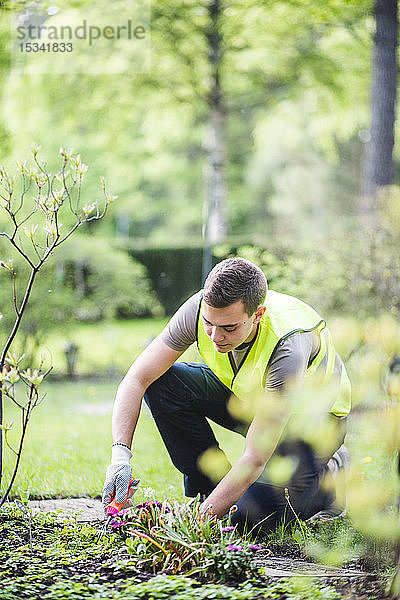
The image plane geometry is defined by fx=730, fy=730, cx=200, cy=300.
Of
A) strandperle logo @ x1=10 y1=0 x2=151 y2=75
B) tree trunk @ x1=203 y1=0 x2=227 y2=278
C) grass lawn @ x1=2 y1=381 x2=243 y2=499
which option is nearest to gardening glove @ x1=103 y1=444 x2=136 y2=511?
grass lawn @ x1=2 y1=381 x2=243 y2=499

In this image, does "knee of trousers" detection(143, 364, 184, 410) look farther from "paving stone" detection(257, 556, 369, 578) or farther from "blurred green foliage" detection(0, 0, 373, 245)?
"blurred green foliage" detection(0, 0, 373, 245)

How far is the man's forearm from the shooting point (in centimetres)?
250

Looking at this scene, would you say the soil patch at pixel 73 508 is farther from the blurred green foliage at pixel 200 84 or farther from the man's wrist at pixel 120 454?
the blurred green foliage at pixel 200 84

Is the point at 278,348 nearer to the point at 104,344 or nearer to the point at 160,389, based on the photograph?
the point at 160,389

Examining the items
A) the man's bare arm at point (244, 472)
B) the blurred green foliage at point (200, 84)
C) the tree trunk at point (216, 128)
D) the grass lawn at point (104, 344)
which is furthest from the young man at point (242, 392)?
the tree trunk at point (216, 128)

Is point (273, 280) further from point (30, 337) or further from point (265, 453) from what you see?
point (265, 453)

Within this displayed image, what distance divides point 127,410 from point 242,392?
41 centimetres

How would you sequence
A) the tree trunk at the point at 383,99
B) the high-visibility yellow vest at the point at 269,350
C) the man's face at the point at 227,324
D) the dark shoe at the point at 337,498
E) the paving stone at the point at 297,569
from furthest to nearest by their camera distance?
the tree trunk at the point at 383,99 < the dark shoe at the point at 337,498 < the high-visibility yellow vest at the point at 269,350 < the man's face at the point at 227,324 < the paving stone at the point at 297,569

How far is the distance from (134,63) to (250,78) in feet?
6.61

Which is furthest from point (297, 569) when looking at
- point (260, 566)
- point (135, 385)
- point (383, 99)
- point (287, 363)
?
point (383, 99)

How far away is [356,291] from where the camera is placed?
19.4 ft

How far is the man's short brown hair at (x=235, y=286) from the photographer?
2227 millimetres

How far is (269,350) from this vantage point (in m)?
2.36

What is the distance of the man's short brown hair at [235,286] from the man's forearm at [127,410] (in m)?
0.50
